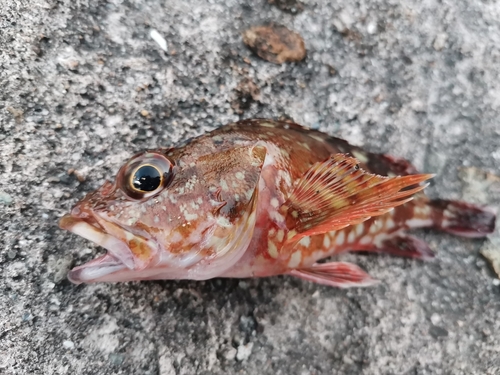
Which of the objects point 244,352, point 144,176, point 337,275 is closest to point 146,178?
point 144,176

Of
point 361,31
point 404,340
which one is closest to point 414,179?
point 404,340

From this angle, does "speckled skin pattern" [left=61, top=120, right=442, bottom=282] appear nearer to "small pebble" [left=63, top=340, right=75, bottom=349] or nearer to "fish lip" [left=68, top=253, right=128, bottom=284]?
"fish lip" [left=68, top=253, right=128, bottom=284]

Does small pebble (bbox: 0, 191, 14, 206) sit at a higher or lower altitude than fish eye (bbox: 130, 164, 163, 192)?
lower

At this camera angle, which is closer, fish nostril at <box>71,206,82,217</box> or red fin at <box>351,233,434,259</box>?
fish nostril at <box>71,206,82,217</box>

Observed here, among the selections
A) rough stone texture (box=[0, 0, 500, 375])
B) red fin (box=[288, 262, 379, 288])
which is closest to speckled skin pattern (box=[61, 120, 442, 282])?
red fin (box=[288, 262, 379, 288])

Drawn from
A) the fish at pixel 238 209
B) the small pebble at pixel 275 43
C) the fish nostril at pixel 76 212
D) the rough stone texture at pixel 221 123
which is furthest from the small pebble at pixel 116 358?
the small pebble at pixel 275 43

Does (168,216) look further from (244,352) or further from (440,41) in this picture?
(440,41)
